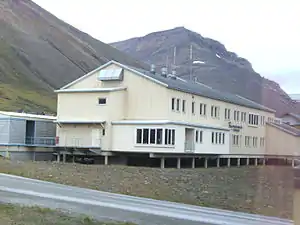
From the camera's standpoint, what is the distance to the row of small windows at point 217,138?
151ft

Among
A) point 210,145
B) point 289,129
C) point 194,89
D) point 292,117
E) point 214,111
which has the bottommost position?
point 210,145

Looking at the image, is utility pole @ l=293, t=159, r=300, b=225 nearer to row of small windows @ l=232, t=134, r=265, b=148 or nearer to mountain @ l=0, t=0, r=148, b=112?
row of small windows @ l=232, t=134, r=265, b=148

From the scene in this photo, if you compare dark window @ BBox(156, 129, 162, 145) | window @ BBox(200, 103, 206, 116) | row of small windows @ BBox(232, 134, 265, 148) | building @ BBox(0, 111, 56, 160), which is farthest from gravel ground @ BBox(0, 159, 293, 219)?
row of small windows @ BBox(232, 134, 265, 148)

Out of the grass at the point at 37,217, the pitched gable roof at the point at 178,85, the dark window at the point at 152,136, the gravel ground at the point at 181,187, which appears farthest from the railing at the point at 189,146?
the grass at the point at 37,217

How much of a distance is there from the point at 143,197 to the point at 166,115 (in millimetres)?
19044

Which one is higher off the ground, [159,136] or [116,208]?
[159,136]

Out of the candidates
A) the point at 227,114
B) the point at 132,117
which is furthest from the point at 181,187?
the point at 227,114

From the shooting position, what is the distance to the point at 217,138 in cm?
4684

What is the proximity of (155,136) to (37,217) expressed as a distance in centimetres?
2712

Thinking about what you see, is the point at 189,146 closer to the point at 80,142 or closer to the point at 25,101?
the point at 80,142

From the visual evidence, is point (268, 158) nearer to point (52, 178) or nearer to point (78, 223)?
point (52, 178)

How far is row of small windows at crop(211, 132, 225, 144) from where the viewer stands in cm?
4609

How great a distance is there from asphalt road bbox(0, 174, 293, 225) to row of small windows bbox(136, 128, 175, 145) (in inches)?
727

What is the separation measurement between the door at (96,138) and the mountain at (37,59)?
38693 millimetres
